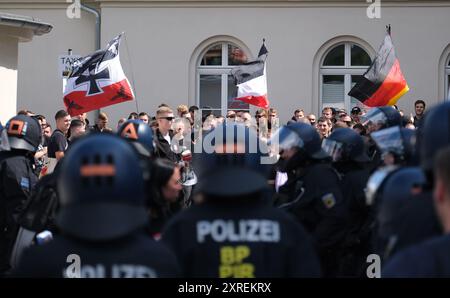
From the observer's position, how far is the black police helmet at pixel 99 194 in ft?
10.1

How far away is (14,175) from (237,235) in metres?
4.35

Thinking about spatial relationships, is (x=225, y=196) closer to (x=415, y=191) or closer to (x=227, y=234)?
(x=227, y=234)

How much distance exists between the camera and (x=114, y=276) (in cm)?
318

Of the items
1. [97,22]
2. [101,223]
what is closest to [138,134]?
[101,223]

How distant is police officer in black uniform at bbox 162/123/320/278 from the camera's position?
363cm

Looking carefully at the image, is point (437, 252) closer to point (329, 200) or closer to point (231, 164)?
point (231, 164)

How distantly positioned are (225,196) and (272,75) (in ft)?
61.0

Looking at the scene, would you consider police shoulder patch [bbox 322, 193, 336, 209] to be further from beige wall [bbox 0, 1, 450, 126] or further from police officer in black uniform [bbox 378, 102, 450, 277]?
beige wall [bbox 0, 1, 450, 126]

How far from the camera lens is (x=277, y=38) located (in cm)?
2214

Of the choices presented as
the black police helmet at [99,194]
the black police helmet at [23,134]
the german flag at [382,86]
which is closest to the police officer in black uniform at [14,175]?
the black police helmet at [23,134]

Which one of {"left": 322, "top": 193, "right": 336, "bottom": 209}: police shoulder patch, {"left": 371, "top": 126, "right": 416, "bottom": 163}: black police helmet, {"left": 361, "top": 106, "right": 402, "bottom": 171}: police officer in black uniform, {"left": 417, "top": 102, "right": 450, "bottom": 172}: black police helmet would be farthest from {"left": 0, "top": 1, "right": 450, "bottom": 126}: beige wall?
{"left": 417, "top": 102, "right": 450, "bottom": 172}: black police helmet

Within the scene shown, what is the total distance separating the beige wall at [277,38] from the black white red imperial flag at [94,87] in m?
10.2

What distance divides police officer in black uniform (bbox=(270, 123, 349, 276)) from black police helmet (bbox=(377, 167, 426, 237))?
278cm
